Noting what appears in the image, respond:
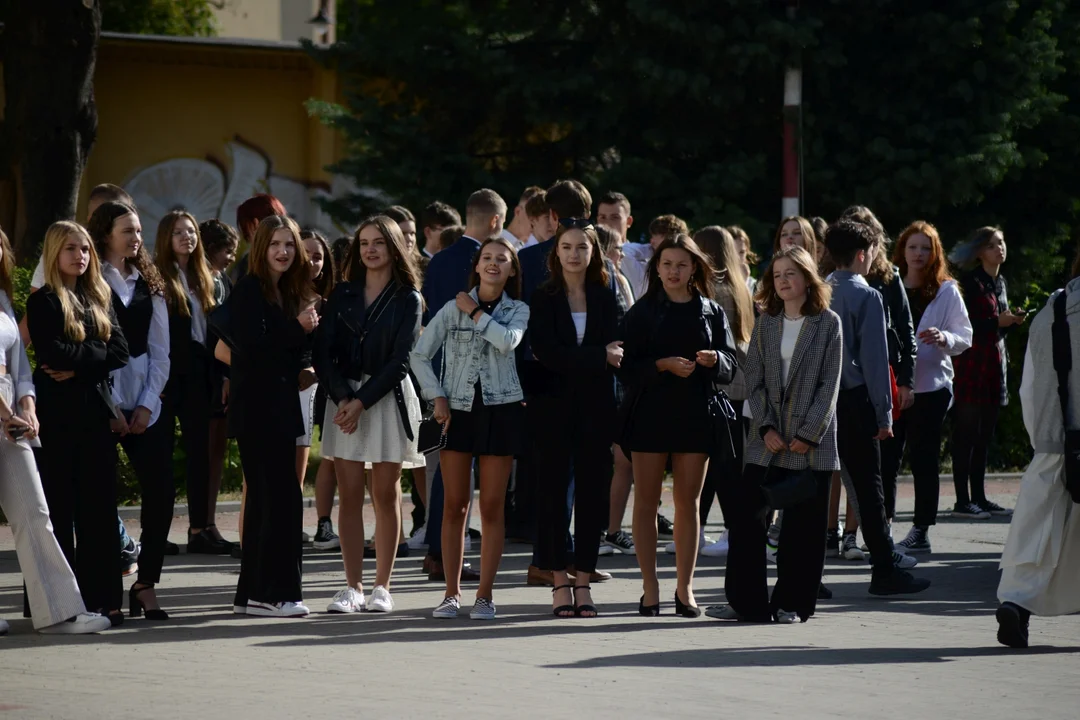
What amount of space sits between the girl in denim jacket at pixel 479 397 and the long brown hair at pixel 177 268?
A: 2.41 meters

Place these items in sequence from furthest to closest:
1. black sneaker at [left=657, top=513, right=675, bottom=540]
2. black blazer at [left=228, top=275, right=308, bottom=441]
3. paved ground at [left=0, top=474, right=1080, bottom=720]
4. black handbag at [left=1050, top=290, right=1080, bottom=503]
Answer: black sneaker at [left=657, top=513, right=675, bottom=540] → black blazer at [left=228, top=275, right=308, bottom=441] → black handbag at [left=1050, top=290, right=1080, bottom=503] → paved ground at [left=0, top=474, right=1080, bottom=720]

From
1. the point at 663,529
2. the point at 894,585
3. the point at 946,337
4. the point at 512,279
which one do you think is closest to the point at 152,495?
the point at 512,279

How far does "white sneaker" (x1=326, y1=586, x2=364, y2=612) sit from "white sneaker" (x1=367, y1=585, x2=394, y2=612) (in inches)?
2.1

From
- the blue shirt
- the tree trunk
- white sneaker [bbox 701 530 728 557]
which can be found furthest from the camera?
the tree trunk

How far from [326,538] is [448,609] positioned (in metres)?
3.09

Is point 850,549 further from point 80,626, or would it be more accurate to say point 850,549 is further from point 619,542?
point 80,626

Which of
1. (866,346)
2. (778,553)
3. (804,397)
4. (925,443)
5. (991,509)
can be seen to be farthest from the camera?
(991,509)

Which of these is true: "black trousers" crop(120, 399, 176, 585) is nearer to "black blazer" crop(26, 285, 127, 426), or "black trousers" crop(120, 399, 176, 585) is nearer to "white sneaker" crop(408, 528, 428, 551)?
"black blazer" crop(26, 285, 127, 426)

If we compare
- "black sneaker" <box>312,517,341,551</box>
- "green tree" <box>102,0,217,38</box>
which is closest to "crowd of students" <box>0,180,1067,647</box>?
"black sneaker" <box>312,517,341,551</box>

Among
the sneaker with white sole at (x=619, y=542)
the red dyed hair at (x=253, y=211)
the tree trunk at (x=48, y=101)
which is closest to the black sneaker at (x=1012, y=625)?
the sneaker with white sole at (x=619, y=542)

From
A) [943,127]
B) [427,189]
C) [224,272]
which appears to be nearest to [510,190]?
[427,189]

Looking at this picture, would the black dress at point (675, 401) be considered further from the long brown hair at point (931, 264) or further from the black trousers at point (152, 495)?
the long brown hair at point (931, 264)

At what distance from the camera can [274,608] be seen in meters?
8.59

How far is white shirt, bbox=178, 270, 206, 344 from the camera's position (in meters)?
10.7
